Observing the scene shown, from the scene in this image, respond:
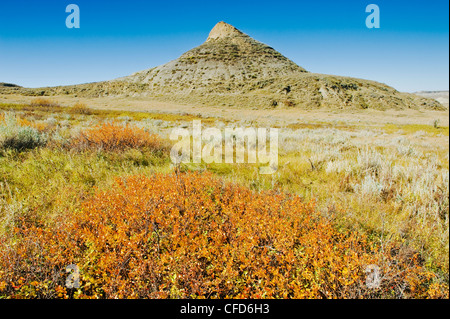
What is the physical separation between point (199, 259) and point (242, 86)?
7778 centimetres

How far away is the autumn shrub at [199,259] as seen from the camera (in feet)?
7.02

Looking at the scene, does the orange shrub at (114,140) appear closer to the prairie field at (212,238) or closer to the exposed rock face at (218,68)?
the prairie field at (212,238)

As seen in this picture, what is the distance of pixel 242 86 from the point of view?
247 feet

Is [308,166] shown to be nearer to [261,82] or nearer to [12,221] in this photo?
[12,221]

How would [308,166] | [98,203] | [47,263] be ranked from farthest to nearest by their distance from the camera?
1. [308,166]
2. [98,203]
3. [47,263]

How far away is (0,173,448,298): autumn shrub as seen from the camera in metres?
2.14

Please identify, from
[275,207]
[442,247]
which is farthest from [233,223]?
[442,247]

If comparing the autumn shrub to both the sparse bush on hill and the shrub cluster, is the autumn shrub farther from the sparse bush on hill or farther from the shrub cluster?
the sparse bush on hill

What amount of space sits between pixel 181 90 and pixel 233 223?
79.1m

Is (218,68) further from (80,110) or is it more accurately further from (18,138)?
(18,138)

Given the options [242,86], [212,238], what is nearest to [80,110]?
[212,238]

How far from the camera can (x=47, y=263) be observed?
238 centimetres
